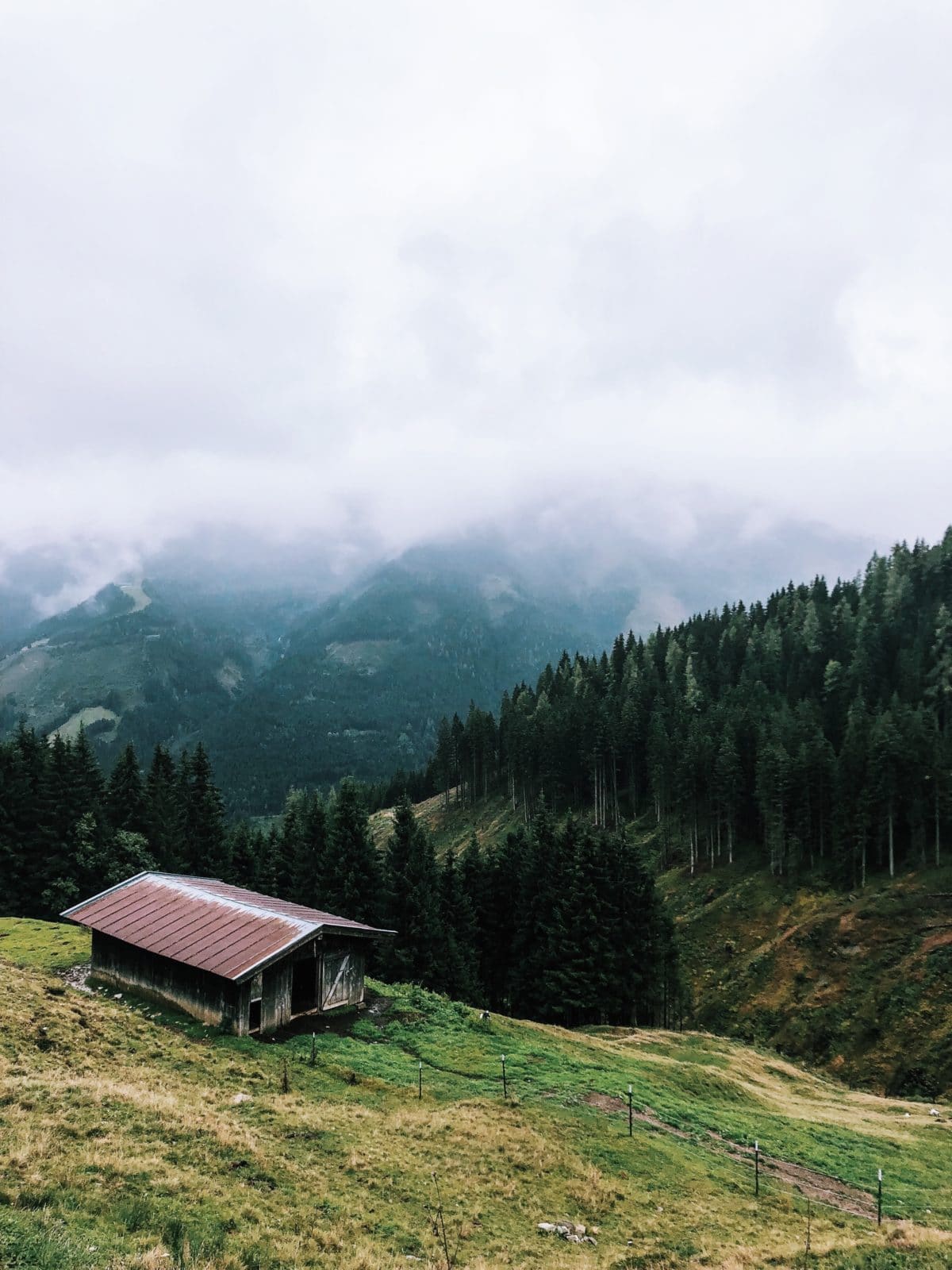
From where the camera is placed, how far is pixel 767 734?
101m

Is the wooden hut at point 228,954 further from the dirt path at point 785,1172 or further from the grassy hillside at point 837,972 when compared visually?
the grassy hillside at point 837,972

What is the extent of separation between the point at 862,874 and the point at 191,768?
77.2m

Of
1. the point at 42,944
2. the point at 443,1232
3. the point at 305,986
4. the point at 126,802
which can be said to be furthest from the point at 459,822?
the point at 443,1232

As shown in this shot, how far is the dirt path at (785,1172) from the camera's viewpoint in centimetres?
2277

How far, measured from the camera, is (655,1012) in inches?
2559

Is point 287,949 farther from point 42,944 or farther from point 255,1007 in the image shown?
point 42,944

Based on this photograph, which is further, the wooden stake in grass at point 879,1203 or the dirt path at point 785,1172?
the dirt path at point 785,1172


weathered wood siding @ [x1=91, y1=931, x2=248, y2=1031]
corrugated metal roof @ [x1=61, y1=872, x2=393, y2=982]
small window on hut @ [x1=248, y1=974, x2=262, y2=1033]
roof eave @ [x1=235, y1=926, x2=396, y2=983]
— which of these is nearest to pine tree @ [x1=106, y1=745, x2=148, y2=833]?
corrugated metal roof @ [x1=61, y1=872, x2=393, y2=982]

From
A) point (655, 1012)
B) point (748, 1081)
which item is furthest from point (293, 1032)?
point (655, 1012)

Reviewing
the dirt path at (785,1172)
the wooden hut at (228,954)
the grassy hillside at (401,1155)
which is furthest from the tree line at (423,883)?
the dirt path at (785,1172)

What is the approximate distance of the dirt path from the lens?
22766 mm

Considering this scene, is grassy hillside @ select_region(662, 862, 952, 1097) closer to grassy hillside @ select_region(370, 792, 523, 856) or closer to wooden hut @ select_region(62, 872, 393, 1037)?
wooden hut @ select_region(62, 872, 393, 1037)

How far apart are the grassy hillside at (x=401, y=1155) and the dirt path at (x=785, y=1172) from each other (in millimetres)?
120

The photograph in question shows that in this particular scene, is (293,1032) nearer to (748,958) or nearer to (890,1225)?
(890,1225)
